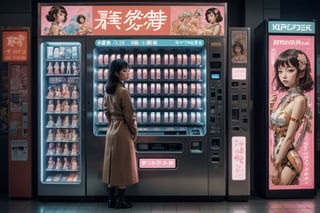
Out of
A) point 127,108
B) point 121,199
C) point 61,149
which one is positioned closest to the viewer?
point 127,108

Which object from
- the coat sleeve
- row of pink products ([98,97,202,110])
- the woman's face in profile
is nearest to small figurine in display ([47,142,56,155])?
row of pink products ([98,97,202,110])

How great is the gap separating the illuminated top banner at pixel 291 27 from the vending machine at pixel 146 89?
675 mm

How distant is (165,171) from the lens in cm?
500

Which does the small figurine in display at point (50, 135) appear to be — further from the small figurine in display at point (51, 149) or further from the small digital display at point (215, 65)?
the small digital display at point (215, 65)

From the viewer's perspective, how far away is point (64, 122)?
5152 mm

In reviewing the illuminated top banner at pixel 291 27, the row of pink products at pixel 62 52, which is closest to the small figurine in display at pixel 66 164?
the row of pink products at pixel 62 52

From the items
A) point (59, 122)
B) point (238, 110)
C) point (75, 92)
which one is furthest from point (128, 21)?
point (238, 110)

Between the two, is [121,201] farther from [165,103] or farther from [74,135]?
[165,103]

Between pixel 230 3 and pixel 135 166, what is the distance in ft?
9.74

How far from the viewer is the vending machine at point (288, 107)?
5.15m

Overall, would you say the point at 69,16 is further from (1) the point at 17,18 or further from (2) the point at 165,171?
(2) the point at 165,171

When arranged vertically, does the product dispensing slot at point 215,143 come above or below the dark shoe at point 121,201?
above

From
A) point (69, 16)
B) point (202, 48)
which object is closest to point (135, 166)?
point (202, 48)

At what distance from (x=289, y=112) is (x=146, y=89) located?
78.2 inches
